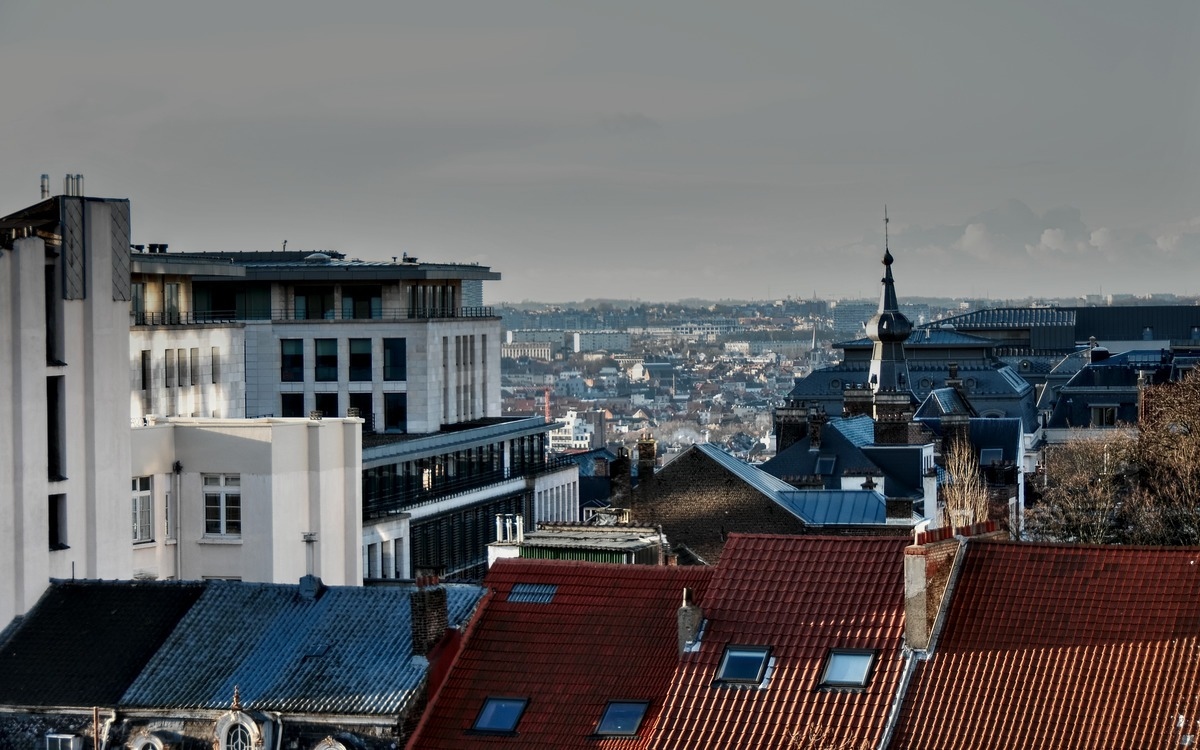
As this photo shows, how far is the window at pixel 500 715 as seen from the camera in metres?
44.2

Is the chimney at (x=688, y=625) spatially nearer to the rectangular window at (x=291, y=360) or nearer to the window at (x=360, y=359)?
the rectangular window at (x=291, y=360)

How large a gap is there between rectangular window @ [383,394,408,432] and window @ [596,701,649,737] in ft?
277

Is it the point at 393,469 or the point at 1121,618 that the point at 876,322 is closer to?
the point at 393,469

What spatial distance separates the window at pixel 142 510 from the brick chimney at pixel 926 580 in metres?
34.0

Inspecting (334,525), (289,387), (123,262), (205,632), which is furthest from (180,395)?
(205,632)

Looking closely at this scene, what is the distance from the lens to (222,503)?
74.2m

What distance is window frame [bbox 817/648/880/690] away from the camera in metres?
42.7

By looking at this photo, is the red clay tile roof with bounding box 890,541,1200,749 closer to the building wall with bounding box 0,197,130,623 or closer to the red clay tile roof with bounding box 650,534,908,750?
the red clay tile roof with bounding box 650,534,908,750

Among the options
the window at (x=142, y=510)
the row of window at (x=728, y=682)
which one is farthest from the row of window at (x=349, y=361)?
the row of window at (x=728, y=682)

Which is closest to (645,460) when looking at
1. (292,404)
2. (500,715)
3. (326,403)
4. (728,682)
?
(326,403)

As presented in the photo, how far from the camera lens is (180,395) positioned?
348 feet

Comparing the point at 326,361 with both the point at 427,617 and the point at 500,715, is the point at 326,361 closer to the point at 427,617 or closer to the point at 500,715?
the point at 427,617

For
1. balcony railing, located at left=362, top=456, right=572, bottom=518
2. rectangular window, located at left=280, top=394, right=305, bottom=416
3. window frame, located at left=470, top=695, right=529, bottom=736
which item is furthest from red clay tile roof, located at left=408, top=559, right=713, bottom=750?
rectangular window, located at left=280, top=394, right=305, bottom=416

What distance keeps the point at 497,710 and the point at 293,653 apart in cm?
519
